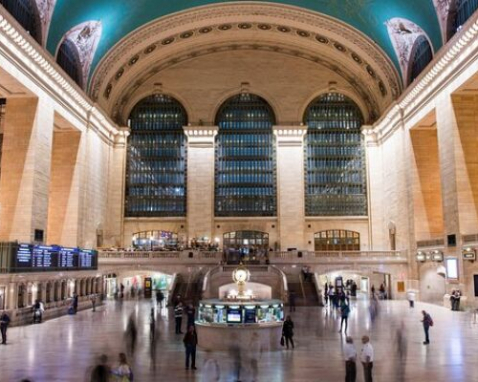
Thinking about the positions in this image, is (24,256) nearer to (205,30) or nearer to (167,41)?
(167,41)

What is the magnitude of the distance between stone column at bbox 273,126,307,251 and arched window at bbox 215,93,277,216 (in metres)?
0.83

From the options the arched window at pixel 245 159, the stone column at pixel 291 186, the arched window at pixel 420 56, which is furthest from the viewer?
the arched window at pixel 245 159

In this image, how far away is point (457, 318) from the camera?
1964 centimetres

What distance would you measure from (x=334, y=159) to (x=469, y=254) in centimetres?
1731

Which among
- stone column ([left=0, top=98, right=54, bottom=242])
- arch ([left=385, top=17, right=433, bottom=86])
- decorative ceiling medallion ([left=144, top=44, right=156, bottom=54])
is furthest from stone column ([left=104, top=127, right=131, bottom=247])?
arch ([left=385, top=17, right=433, bottom=86])

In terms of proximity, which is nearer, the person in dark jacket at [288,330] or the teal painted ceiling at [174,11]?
the person in dark jacket at [288,330]

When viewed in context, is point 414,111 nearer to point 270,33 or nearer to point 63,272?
point 270,33

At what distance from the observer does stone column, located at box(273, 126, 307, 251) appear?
3653 cm

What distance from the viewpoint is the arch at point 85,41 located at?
2745cm

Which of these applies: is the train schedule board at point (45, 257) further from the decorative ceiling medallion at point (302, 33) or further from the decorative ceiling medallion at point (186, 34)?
the decorative ceiling medallion at point (302, 33)

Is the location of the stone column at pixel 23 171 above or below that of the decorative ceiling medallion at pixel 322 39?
below

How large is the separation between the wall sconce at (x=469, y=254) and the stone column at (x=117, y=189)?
2325 cm

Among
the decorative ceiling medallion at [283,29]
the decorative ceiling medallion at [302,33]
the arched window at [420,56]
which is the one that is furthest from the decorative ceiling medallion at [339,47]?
the arched window at [420,56]

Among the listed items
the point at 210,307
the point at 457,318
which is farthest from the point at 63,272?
the point at 457,318
